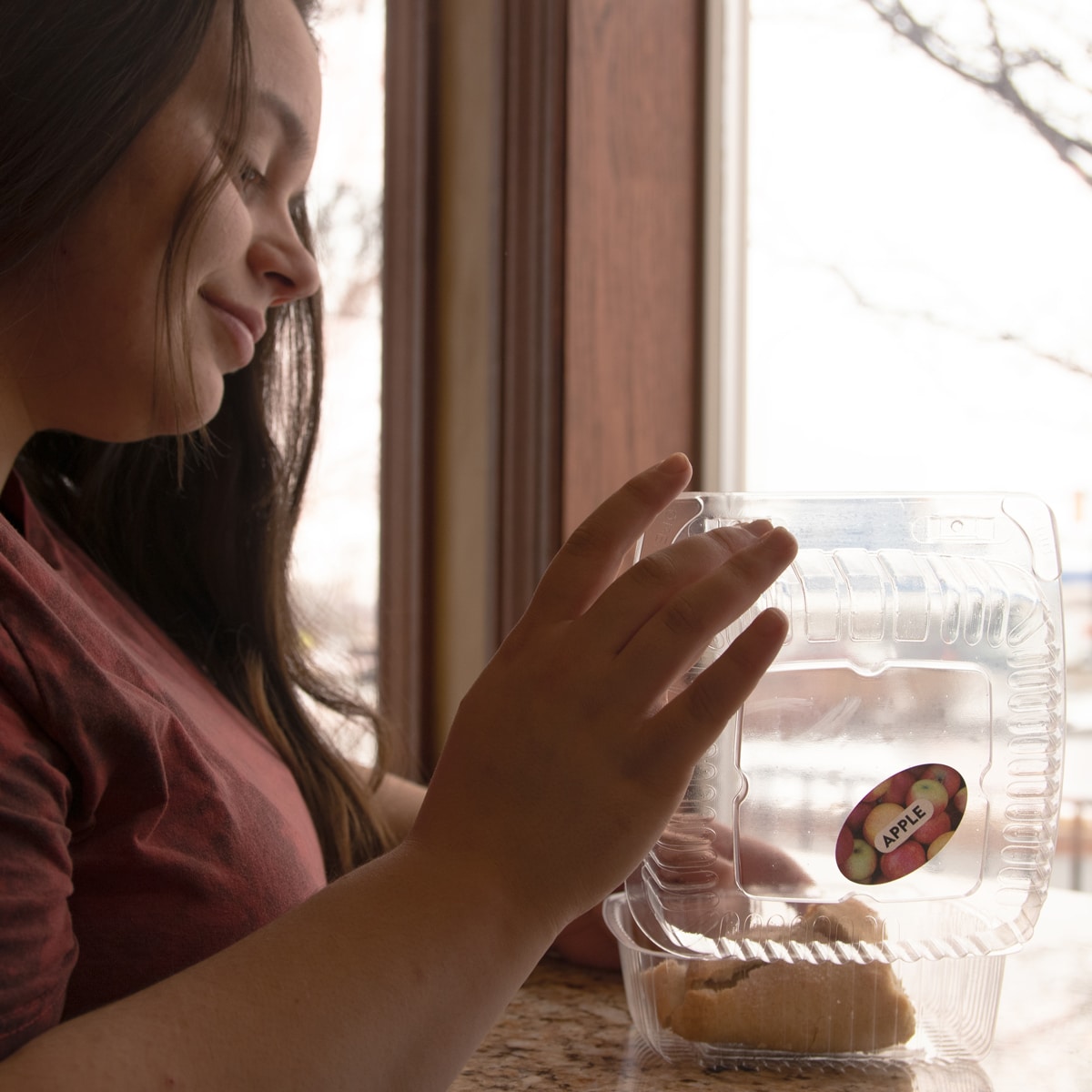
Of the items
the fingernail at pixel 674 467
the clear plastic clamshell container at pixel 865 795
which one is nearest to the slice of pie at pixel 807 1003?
the clear plastic clamshell container at pixel 865 795

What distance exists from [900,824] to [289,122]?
25.4 inches

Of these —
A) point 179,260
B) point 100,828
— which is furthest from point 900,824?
point 179,260

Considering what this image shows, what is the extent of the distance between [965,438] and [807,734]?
0.69 meters

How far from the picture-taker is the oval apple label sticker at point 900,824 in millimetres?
714

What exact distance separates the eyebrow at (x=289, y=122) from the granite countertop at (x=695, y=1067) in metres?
0.67

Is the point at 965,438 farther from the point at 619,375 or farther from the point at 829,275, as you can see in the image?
the point at 619,375

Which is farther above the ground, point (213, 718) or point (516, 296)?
point (516, 296)

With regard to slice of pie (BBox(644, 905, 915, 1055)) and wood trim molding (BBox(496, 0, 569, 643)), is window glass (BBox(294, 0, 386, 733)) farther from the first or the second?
slice of pie (BBox(644, 905, 915, 1055))

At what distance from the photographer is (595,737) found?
1.88ft

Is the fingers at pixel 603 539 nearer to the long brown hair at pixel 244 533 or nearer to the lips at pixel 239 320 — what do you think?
the lips at pixel 239 320

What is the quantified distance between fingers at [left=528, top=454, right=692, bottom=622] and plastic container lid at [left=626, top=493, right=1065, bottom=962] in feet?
0.49

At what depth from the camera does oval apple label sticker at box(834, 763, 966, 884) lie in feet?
2.34

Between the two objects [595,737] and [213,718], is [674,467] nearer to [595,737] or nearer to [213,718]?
[595,737]

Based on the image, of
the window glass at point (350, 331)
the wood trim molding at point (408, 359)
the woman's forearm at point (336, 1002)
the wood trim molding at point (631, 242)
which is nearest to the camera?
the woman's forearm at point (336, 1002)
